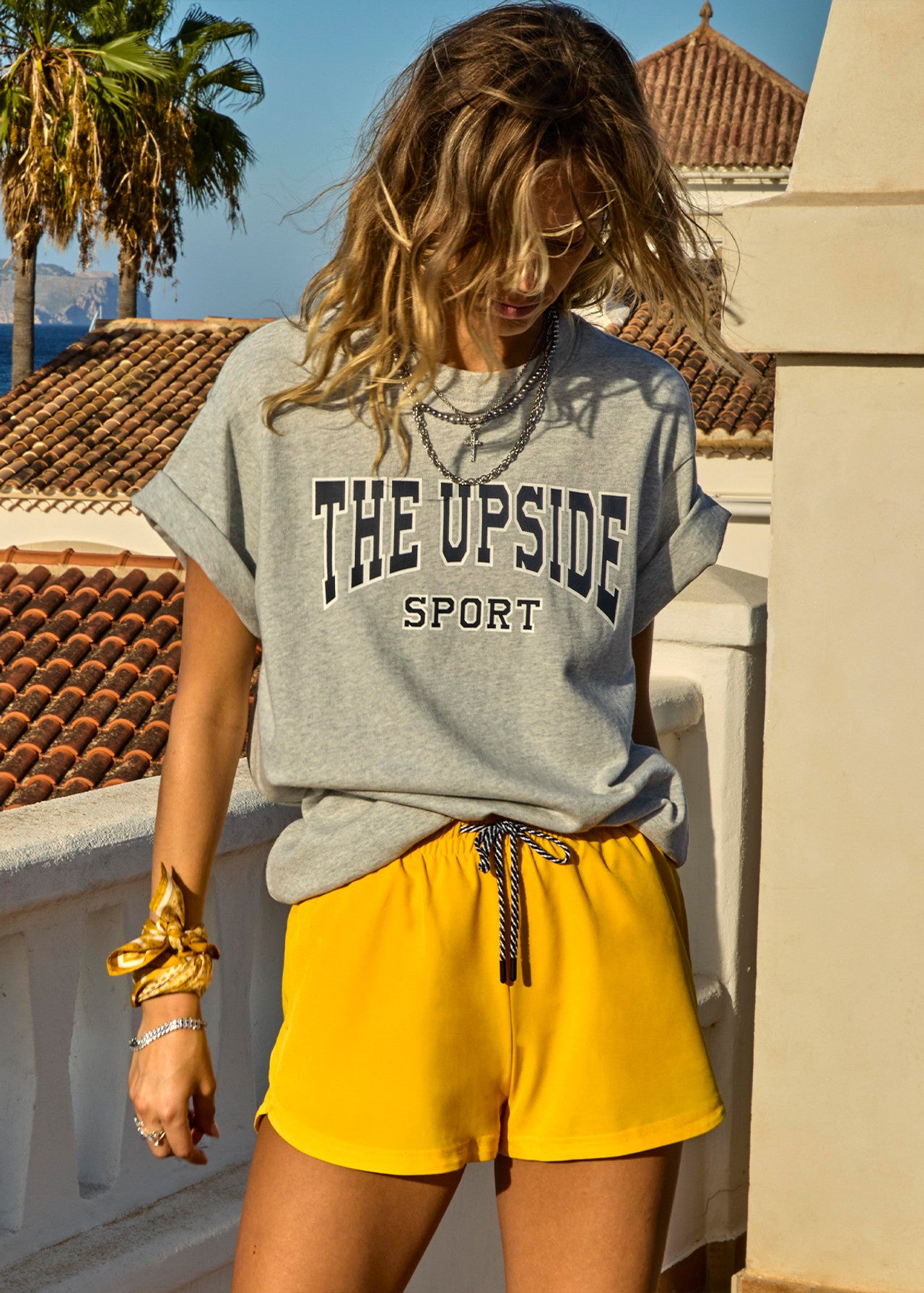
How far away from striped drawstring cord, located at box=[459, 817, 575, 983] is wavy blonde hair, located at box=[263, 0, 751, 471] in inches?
15.4

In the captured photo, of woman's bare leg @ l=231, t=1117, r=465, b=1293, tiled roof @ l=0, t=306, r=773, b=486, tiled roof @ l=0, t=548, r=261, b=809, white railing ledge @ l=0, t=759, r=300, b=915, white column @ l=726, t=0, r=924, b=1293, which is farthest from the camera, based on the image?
tiled roof @ l=0, t=306, r=773, b=486

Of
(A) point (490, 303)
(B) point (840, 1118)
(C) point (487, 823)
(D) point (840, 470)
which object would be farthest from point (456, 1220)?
(A) point (490, 303)

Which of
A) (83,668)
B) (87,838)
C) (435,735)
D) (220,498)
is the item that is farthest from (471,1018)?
(83,668)

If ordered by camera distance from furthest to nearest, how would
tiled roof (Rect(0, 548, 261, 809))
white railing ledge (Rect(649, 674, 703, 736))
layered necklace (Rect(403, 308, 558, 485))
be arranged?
tiled roof (Rect(0, 548, 261, 809)) → white railing ledge (Rect(649, 674, 703, 736)) → layered necklace (Rect(403, 308, 558, 485))

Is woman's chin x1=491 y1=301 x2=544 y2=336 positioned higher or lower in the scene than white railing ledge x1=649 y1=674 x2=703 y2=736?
higher

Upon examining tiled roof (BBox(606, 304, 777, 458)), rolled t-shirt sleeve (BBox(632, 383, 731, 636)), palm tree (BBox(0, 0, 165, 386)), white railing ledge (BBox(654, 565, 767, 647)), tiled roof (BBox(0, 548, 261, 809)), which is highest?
palm tree (BBox(0, 0, 165, 386))

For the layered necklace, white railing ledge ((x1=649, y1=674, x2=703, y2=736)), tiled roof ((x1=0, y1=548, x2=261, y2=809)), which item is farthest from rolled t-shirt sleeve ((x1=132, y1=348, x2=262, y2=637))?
tiled roof ((x1=0, y1=548, x2=261, y2=809))

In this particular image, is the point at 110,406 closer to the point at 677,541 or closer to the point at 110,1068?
the point at 110,1068

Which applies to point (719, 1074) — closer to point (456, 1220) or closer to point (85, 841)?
point (456, 1220)

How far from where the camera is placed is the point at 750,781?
282 cm

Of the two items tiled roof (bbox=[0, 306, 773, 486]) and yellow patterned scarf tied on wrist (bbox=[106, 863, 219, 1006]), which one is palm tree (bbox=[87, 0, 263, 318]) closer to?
tiled roof (bbox=[0, 306, 773, 486])

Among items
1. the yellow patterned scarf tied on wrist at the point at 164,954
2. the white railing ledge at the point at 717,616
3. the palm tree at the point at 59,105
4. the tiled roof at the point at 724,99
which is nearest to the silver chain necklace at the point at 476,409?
the yellow patterned scarf tied on wrist at the point at 164,954

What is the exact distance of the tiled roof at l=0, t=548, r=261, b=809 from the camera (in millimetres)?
11164

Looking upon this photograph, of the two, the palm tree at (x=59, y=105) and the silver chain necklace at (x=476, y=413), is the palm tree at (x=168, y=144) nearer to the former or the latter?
the palm tree at (x=59, y=105)
